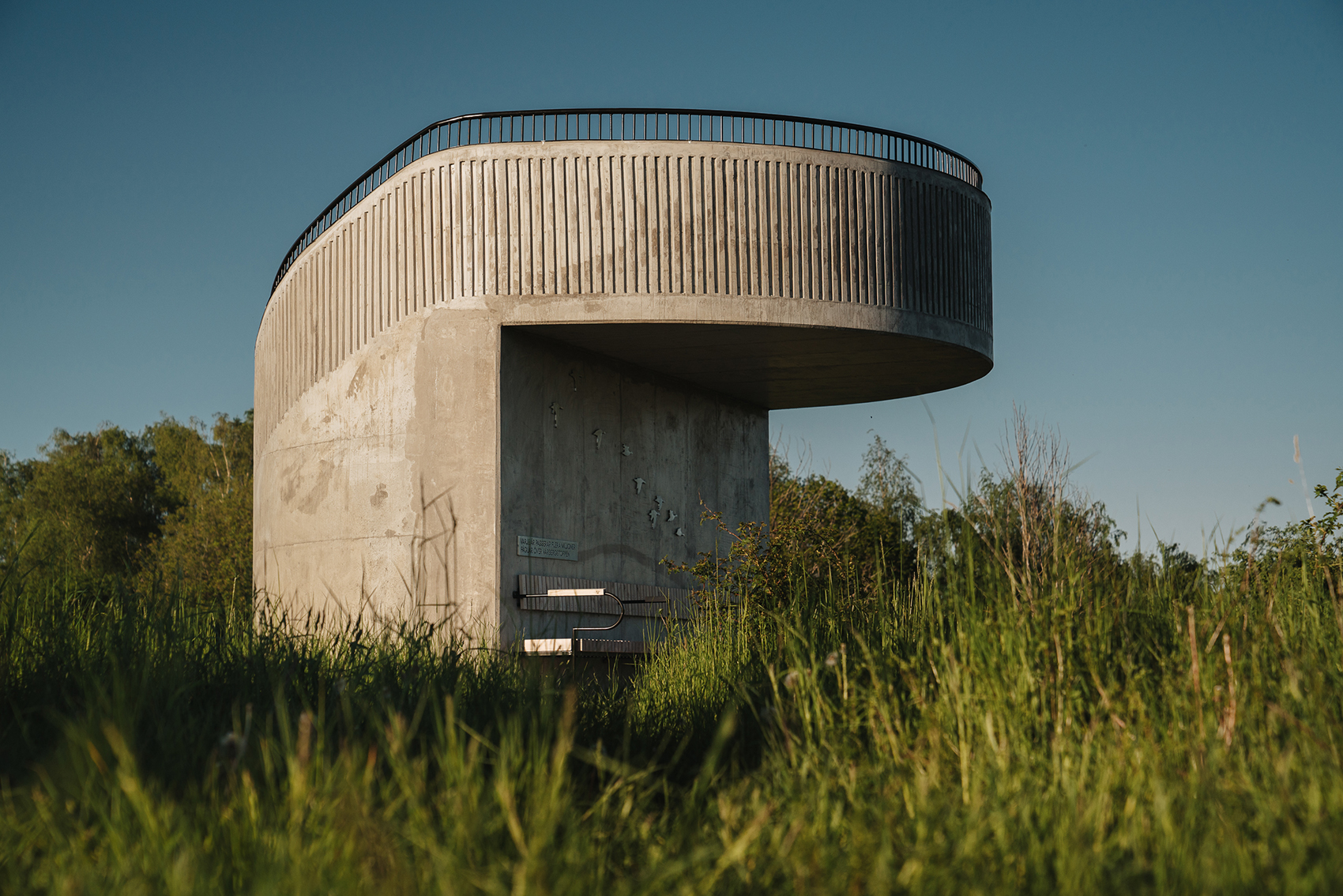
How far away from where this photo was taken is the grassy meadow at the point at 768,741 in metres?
2.84

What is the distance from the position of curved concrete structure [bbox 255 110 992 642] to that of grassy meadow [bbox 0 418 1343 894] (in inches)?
248

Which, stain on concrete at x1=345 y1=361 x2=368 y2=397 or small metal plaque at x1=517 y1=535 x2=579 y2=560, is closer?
small metal plaque at x1=517 y1=535 x2=579 y2=560

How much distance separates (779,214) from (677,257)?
4.57 ft

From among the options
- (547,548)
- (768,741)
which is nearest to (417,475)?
(547,548)

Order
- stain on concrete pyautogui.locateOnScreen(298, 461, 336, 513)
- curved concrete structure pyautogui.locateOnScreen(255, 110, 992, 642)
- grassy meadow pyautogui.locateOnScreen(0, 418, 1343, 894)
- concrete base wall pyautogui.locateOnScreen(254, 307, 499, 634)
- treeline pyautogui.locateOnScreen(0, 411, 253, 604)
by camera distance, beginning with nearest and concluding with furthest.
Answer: grassy meadow pyautogui.locateOnScreen(0, 418, 1343, 894), concrete base wall pyautogui.locateOnScreen(254, 307, 499, 634), curved concrete structure pyautogui.locateOnScreen(255, 110, 992, 642), stain on concrete pyautogui.locateOnScreen(298, 461, 336, 513), treeline pyautogui.locateOnScreen(0, 411, 253, 604)

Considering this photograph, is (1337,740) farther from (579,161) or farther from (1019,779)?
(579,161)

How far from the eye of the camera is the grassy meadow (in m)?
2.84

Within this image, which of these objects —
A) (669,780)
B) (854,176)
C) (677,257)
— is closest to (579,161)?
(677,257)

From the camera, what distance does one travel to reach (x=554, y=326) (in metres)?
12.9

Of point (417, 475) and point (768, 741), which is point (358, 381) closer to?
point (417, 475)

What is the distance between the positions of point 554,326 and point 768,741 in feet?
A: 28.8

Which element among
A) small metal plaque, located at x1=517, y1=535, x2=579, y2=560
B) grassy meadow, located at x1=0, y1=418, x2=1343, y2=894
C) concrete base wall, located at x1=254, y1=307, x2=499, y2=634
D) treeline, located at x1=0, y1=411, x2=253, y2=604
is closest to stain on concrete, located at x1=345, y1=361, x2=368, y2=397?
concrete base wall, located at x1=254, y1=307, x2=499, y2=634

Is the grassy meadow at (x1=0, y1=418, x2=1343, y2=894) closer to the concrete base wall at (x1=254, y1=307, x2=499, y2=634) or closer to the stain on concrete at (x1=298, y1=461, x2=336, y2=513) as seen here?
the concrete base wall at (x1=254, y1=307, x2=499, y2=634)

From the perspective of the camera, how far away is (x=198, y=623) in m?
5.78
